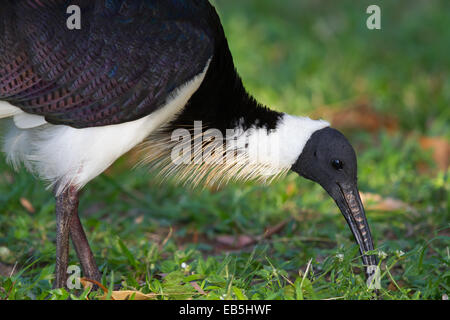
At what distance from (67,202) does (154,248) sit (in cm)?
70

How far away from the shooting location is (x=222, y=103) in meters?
4.48

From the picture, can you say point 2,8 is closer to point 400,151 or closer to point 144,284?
point 144,284

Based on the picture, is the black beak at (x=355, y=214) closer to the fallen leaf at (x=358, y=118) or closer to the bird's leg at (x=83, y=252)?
the bird's leg at (x=83, y=252)

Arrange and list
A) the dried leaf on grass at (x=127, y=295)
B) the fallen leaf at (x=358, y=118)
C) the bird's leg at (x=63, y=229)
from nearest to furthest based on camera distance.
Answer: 1. the dried leaf on grass at (x=127, y=295)
2. the bird's leg at (x=63, y=229)
3. the fallen leaf at (x=358, y=118)

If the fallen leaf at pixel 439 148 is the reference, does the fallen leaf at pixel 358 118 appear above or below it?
above

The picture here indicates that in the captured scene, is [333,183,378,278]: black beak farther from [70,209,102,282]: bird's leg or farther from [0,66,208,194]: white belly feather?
[70,209,102,282]: bird's leg

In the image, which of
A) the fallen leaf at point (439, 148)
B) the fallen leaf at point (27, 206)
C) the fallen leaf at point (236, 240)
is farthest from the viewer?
the fallen leaf at point (439, 148)

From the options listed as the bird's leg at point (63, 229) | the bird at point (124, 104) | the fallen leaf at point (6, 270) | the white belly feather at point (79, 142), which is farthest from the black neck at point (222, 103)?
the fallen leaf at point (6, 270)

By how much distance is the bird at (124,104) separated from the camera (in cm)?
399

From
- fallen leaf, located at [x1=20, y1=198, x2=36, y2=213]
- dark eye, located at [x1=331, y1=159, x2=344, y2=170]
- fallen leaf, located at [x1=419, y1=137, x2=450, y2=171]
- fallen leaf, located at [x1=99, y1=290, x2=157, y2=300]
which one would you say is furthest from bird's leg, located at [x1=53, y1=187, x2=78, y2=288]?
fallen leaf, located at [x1=419, y1=137, x2=450, y2=171]

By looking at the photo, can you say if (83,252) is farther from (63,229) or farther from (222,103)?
(222,103)

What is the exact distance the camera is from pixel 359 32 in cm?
864

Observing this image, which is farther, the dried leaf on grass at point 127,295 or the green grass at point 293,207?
the green grass at point 293,207

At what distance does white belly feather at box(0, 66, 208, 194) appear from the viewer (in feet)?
13.3
